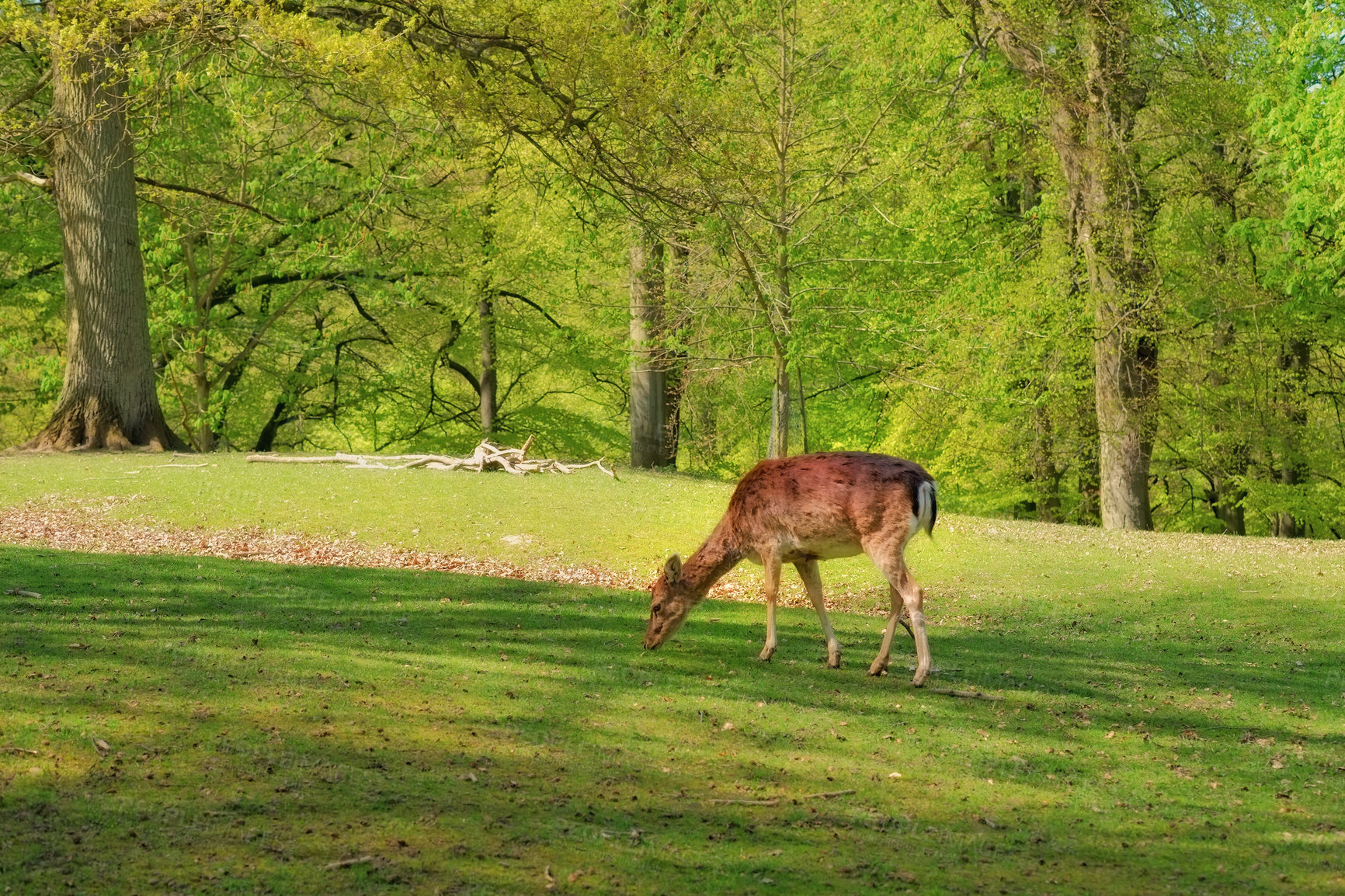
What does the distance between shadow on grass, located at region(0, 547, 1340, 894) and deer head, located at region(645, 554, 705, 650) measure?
0.18 metres

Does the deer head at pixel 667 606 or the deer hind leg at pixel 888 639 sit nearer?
the deer hind leg at pixel 888 639

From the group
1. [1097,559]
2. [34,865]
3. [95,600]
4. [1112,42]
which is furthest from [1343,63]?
[34,865]

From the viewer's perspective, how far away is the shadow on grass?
6.20 metres

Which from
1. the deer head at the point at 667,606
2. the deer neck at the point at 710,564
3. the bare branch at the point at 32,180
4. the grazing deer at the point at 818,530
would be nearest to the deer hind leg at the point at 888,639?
the grazing deer at the point at 818,530

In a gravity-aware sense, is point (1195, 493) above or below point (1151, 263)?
below

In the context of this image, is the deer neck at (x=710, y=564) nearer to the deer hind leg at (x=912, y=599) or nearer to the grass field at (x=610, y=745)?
the grass field at (x=610, y=745)

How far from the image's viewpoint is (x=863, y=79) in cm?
2795

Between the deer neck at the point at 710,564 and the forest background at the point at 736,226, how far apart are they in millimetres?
4807

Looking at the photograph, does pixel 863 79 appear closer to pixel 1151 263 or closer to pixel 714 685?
pixel 1151 263

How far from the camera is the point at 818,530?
1070 centimetres

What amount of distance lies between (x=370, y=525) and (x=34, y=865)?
13.4 meters

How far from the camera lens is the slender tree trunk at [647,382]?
29711 millimetres

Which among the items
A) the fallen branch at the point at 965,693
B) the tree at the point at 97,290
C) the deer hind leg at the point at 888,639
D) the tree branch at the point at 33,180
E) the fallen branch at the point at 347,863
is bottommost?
the fallen branch at the point at 347,863

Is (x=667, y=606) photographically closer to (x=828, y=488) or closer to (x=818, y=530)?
(x=818, y=530)
